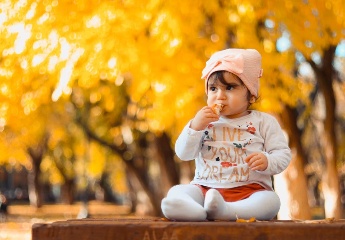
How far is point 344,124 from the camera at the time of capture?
2831 cm

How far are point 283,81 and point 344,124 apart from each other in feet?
57.2

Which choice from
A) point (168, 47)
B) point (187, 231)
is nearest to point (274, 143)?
point (187, 231)

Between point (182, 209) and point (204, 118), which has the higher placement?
point (204, 118)

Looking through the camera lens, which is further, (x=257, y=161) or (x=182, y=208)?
(x=257, y=161)

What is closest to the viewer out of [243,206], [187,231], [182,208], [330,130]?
[187,231]

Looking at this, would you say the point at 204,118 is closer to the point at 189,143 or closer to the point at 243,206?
the point at 189,143

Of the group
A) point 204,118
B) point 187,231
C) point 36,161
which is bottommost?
point 187,231

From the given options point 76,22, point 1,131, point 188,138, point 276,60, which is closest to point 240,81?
point 188,138

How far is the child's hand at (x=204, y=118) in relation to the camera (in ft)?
11.1

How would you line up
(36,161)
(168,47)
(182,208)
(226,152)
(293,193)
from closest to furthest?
(182,208)
(226,152)
(168,47)
(293,193)
(36,161)

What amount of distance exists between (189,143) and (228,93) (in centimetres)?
30

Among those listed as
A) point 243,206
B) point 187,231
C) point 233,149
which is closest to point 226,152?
point 233,149

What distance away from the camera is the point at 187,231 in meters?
2.74

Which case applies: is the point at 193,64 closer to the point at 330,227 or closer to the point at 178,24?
the point at 178,24
